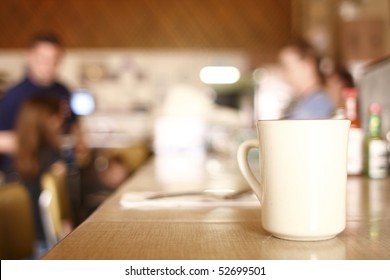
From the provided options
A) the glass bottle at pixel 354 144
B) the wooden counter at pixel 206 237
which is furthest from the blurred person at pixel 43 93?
the wooden counter at pixel 206 237

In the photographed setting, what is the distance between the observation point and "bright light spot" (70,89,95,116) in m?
5.32

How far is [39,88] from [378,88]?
2683mm

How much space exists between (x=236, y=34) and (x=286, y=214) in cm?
494

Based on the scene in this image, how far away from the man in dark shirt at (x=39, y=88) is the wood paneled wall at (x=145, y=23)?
1.58 meters

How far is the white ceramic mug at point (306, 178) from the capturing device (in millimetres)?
629

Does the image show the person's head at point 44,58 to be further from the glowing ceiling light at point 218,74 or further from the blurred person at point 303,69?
the glowing ceiling light at point 218,74

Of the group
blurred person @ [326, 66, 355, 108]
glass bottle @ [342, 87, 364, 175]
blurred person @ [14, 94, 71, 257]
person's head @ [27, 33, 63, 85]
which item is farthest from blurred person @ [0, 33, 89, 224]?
glass bottle @ [342, 87, 364, 175]

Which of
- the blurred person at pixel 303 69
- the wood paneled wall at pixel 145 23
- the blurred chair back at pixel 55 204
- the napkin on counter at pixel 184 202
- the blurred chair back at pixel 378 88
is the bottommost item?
the blurred chair back at pixel 55 204

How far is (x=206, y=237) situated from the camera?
0.66 m

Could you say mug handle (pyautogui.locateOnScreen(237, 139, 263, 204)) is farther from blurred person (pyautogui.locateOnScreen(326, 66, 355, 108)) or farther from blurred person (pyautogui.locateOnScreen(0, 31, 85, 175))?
blurred person (pyautogui.locateOnScreen(0, 31, 85, 175))

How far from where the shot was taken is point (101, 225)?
0.75 meters
